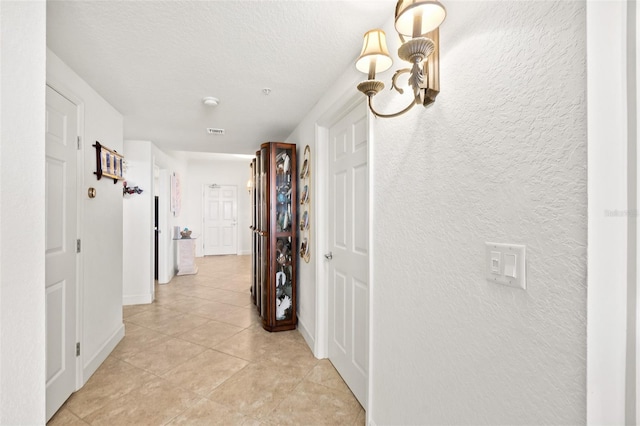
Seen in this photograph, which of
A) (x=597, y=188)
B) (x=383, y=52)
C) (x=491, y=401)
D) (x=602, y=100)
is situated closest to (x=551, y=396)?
(x=491, y=401)

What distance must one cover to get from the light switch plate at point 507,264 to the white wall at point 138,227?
4.33 m

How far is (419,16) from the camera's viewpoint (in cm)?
94

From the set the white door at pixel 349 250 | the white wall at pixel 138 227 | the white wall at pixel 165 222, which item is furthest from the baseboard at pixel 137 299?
the white door at pixel 349 250

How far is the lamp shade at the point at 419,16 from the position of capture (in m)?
0.92

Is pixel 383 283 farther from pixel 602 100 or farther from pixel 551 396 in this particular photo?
pixel 602 100

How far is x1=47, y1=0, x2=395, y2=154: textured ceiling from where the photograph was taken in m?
1.41

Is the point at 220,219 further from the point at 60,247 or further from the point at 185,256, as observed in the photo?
the point at 60,247

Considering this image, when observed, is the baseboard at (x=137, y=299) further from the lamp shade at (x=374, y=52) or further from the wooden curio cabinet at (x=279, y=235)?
the lamp shade at (x=374, y=52)

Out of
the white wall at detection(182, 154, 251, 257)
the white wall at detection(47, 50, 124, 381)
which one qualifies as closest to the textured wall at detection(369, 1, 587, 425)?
the white wall at detection(47, 50, 124, 381)

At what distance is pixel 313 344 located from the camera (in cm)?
270

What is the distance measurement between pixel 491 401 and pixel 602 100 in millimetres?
879

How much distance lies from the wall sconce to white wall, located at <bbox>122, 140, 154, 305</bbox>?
150 inches

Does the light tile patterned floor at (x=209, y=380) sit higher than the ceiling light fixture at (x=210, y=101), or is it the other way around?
the ceiling light fixture at (x=210, y=101)

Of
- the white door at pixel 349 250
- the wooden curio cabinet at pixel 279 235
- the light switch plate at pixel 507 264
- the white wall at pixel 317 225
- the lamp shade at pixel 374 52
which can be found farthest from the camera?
the wooden curio cabinet at pixel 279 235
